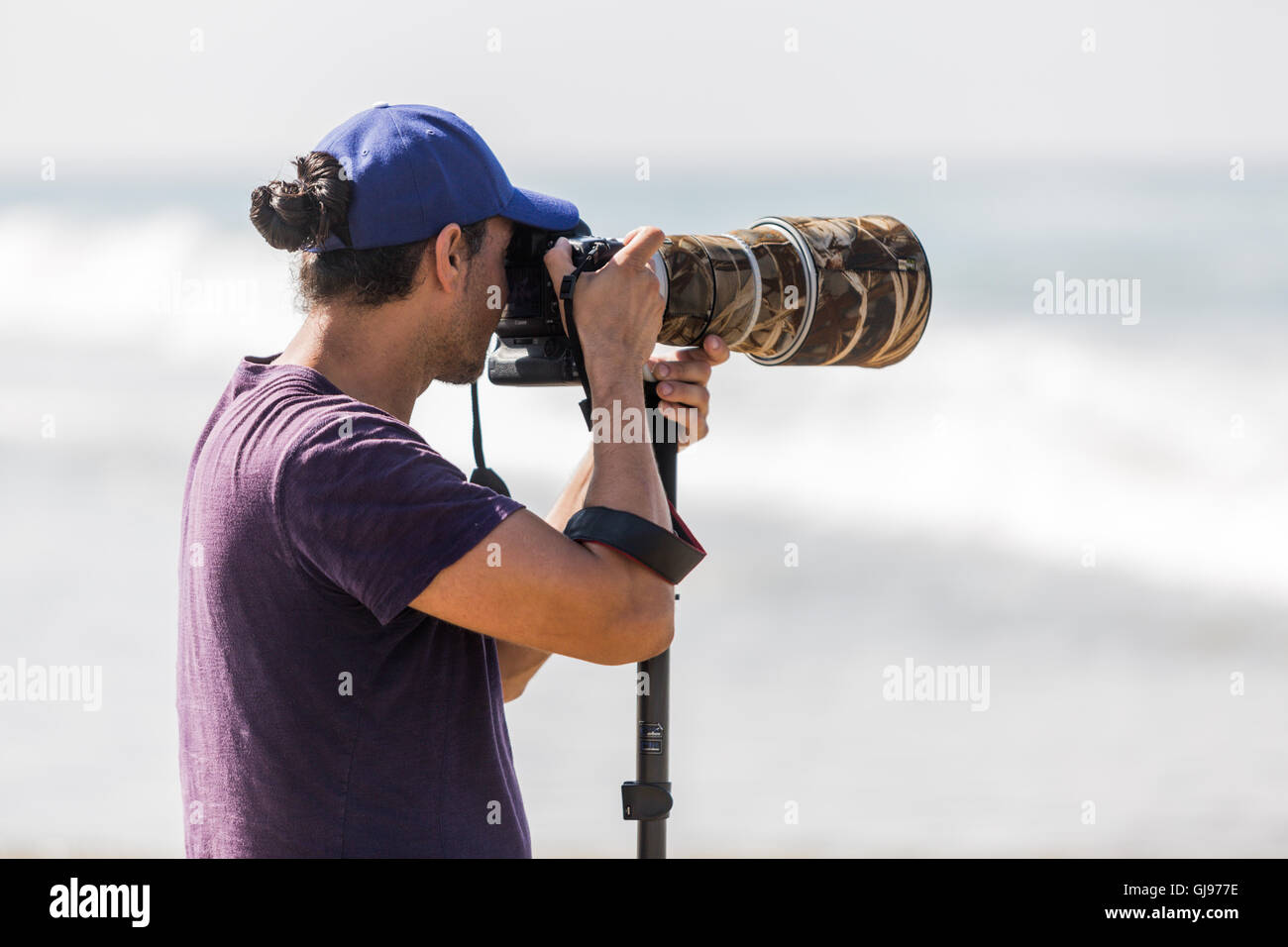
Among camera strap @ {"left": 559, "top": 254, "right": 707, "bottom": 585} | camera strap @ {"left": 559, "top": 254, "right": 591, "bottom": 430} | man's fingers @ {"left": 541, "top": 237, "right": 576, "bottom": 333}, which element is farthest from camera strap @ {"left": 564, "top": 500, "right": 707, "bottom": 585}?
man's fingers @ {"left": 541, "top": 237, "right": 576, "bottom": 333}

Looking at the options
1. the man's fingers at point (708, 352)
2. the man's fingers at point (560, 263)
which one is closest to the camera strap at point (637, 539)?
the man's fingers at point (560, 263)

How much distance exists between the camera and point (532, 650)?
160 cm

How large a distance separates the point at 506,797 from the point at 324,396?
1.48 feet

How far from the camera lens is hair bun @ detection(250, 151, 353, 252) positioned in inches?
51.9

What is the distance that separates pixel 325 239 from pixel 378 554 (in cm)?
A: 40

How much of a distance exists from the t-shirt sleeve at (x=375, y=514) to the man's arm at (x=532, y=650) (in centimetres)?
43

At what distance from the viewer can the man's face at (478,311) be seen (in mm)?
1383

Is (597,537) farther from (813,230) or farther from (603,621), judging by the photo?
(813,230)

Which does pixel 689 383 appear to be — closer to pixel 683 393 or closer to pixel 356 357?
pixel 683 393

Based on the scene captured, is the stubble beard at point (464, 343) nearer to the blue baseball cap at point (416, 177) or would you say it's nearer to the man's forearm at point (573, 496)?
the blue baseball cap at point (416, 177)

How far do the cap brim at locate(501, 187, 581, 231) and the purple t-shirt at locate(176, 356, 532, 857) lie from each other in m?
0.32
